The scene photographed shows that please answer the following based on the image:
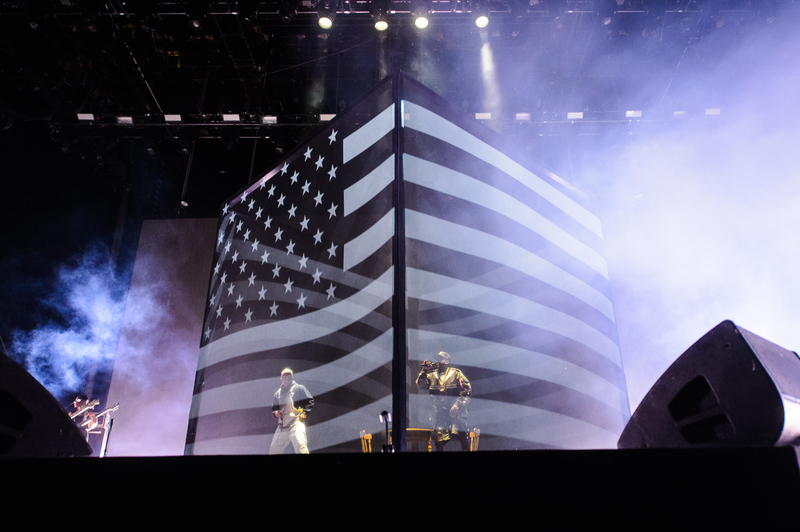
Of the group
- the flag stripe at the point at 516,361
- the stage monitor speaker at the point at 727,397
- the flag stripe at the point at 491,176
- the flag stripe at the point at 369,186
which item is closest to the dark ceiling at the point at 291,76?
the flag stripe at the point at 491,176

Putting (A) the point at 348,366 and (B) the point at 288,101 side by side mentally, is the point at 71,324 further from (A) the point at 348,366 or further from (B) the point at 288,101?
(A) the point at 348,366

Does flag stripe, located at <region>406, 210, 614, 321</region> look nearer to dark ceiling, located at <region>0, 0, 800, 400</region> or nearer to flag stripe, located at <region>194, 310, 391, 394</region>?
flag stripe, located at <region>194, 310, 391, 394</region>

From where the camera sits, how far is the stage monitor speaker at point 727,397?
1.01 meters

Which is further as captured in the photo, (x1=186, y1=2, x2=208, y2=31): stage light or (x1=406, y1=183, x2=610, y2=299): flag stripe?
(x1=186, y1=2, x2=208, y2=31): stage light

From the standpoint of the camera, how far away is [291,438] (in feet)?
11.9

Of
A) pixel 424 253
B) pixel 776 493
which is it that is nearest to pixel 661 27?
pixel 424 253

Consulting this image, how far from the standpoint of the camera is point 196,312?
25.4ft

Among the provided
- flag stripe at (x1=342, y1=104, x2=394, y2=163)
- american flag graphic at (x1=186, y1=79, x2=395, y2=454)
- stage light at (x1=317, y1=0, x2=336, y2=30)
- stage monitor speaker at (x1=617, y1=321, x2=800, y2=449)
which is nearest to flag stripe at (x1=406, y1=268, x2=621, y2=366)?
american flag graphic at (x1=186, y1=79, x2=395, y2=454)

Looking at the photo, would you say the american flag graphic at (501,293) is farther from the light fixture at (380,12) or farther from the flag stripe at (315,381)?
the light fixture at (380,12)

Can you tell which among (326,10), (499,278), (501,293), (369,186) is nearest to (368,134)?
(369,186)

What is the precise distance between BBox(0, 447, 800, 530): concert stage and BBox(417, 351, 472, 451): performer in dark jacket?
8.87ft

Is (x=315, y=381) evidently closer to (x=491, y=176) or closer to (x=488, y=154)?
(x=491, y=176)

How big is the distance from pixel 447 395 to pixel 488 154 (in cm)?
221

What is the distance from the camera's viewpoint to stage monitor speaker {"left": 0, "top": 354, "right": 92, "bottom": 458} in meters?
1.16
